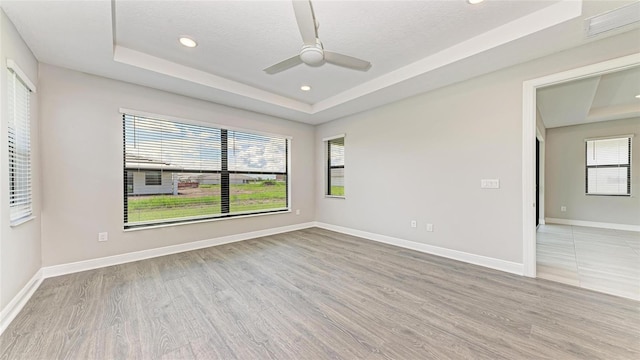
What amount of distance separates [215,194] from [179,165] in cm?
80

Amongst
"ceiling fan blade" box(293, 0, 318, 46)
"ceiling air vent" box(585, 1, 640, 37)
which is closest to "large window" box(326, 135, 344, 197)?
"ceiling fan blade" box(293, 0, 318, 46)

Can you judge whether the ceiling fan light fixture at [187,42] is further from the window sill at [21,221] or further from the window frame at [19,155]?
the window sill at [21,221]

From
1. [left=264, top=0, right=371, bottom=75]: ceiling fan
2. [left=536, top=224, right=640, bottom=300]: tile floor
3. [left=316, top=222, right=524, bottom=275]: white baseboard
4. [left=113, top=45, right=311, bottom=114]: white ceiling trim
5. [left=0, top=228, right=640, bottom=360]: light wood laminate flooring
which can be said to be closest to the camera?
[left=0, top=228, right=640, bottom=360]: light wood laminate flooring

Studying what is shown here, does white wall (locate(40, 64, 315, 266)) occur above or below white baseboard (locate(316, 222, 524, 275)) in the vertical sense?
above

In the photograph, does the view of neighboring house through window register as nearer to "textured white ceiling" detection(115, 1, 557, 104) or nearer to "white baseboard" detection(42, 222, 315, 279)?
"white baseboard" detection(42, 222, 315, 279)

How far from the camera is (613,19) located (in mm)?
2127

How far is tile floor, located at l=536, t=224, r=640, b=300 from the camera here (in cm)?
262

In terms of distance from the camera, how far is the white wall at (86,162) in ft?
9.57

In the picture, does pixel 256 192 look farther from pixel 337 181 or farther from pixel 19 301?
pixel 19 301

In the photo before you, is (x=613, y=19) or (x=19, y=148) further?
(x=19, y=148)

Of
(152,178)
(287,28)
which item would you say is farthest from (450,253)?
(152,178)

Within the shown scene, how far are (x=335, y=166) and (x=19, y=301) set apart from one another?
15.9ft

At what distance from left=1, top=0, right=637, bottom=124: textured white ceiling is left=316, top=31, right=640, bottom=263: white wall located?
234 mm

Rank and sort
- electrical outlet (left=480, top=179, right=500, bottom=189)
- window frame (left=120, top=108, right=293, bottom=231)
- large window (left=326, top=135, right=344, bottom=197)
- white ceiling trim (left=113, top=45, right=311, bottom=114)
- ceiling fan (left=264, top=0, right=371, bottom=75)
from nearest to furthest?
ceiling fan (left=264, top=0, right=371, bottom=75), white ceiling trim (left=113, top=45, right=311, bottom=114), electrical outlet (left=480, top=179, right=500, bottom=189), window frame (left=120, top=108, right=293, bottom=231), large window (left=326, top=135, right=344, bottom=197)
